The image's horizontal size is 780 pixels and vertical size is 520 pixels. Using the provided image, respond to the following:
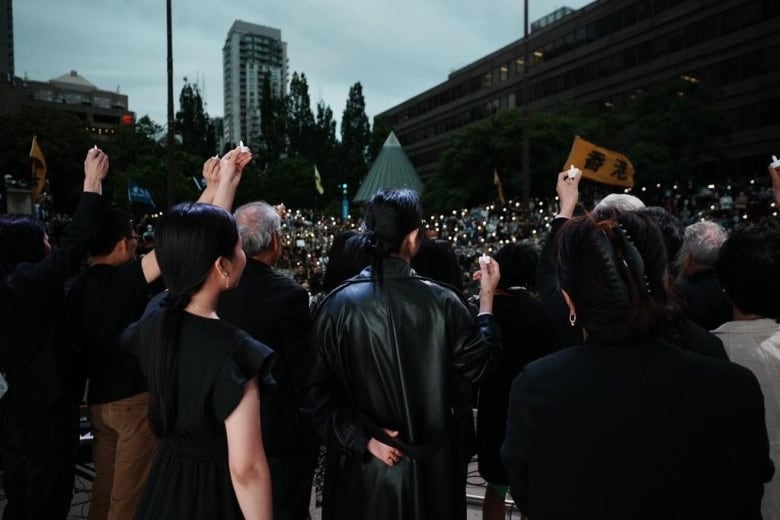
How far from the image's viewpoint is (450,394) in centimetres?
226

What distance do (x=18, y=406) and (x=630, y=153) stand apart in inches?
1063

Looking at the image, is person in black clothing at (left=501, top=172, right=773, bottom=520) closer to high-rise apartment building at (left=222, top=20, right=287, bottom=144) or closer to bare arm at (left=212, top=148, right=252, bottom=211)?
bare arm at (left=212, top=148, right=252, bottom=211)

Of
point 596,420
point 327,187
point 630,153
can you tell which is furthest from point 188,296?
point 327,187

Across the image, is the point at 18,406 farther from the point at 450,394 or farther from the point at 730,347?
the point at 730,347

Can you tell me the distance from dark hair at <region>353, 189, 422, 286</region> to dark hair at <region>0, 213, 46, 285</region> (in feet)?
5.46

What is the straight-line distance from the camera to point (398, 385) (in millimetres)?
2188

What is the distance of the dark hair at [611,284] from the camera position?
129cm

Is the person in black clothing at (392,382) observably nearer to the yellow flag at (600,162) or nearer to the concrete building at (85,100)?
the yellow flag at (600,162)

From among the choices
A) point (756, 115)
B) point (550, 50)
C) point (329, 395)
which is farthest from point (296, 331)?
point (550, 50)

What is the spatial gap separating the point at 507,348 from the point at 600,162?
788 centimetres

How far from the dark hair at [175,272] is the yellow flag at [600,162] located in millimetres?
8887

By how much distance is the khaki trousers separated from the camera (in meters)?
2.66

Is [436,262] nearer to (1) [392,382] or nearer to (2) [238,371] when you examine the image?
(1) [392,382]

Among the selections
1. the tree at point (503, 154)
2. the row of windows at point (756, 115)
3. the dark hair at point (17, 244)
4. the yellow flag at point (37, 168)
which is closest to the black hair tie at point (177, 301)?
the dark hair at point (17, 244)
